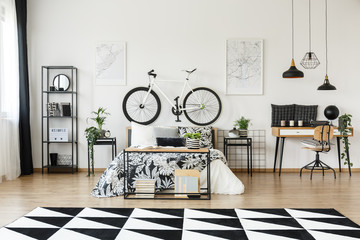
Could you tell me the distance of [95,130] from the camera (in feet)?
18.5

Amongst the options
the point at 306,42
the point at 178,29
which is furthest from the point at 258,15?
the point at 178,29

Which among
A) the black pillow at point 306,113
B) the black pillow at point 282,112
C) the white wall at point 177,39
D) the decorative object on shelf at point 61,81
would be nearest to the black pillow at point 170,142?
the white wall at point 177,39

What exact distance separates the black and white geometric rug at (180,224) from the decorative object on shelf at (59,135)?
243 cm

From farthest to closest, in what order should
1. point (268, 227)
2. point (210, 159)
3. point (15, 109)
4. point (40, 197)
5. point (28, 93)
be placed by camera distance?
point (28, 93), point (15, 109), point (210, 159), point (40, 197), point (268, 227)

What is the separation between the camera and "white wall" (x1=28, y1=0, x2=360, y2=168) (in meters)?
6.12

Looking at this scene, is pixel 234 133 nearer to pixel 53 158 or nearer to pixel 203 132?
pixel 203 132

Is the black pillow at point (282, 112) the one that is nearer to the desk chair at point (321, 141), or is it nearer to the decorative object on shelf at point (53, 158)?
the desk chair at point (321, 141)

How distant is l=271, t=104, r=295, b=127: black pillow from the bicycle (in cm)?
94

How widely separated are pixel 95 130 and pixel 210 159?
6.93 feet

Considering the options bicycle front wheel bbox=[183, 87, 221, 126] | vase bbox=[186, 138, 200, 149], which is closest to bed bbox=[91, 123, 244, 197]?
vase bbox=[186, 138, 200, 149]

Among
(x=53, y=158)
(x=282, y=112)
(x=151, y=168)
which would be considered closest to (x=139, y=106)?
(x=53, y=158)

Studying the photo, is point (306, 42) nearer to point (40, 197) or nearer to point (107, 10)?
point (107, 10)

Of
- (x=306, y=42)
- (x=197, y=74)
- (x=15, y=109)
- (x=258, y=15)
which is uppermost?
(x=258, y=15)

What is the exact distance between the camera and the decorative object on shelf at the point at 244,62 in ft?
20.1
